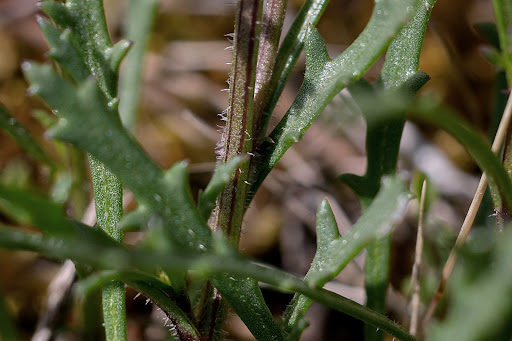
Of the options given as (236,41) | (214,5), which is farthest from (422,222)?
(214,5)

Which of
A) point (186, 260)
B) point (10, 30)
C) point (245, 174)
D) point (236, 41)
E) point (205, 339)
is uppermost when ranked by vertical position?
point (10, 30)

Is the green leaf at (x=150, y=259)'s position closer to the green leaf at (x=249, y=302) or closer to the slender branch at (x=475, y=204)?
the green leaf at (x=249, y=302)

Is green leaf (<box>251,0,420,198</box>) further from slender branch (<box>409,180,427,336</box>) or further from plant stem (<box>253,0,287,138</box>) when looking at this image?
slender branch (<box>409,180,427,336</box>)

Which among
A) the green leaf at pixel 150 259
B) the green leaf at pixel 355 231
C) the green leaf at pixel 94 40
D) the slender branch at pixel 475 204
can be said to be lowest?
the green leaf at pixel 150 259

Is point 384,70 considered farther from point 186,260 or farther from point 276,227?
point 276,227

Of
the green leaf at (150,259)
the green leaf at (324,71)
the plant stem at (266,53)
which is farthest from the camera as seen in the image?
the plant stem at (266,53)

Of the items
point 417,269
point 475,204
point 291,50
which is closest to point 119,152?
point 291,50

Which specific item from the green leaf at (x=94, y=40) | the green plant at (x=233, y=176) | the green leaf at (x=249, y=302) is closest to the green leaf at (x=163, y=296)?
the green plant at (x=233, y=176)

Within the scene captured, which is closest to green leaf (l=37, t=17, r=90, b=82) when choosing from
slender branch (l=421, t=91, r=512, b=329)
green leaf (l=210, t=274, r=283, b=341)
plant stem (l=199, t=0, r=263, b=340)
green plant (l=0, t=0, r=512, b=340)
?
green plant (l=0, t=0, r=512, b=340)

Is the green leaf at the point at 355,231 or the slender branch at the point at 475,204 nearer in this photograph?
the green leaf at the point at 355,231
